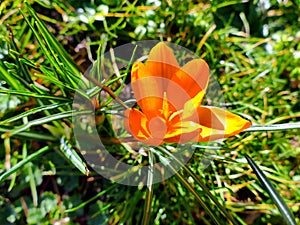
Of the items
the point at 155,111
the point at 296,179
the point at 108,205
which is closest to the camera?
the point at 155,111

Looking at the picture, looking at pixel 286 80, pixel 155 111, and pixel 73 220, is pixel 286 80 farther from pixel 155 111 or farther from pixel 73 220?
pixel 73 220

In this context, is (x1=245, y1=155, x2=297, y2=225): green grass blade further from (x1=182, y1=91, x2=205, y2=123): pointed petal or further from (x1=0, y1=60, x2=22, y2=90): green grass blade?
(x1=0, y1=60, x2=22, y2=90): green grass blade

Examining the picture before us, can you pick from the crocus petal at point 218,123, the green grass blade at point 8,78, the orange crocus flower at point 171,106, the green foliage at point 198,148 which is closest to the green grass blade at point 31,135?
the green foliage at point 198,148

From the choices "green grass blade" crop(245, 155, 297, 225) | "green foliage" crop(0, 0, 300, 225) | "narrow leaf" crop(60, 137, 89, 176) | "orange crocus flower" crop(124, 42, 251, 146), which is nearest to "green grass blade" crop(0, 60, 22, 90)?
"green foliage" crop(0, 0, 300, 225)

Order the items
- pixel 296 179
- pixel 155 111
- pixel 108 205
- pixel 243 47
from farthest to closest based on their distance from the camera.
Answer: pixel 243 47 < pixel 296 179 < pixel 108 205 < pixel 155 111

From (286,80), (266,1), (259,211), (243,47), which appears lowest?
(259,211)

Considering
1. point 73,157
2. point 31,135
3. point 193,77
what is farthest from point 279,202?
point 31,135

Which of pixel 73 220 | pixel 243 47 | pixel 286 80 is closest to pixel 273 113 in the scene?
pixel 286 80
